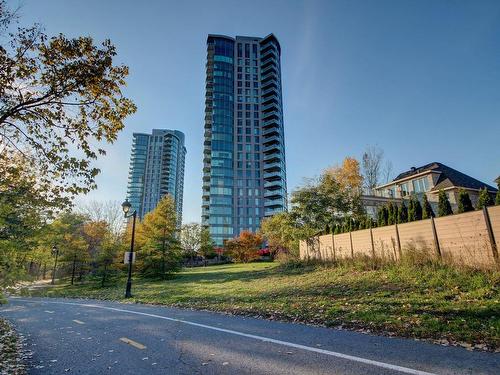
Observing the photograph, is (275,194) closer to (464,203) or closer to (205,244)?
(205,244)

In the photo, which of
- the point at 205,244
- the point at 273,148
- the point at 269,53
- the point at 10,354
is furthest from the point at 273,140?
the point at 10,354

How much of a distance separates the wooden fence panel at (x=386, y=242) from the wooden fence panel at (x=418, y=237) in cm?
40

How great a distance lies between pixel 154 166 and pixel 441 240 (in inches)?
6279

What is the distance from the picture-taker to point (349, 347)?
4.98m

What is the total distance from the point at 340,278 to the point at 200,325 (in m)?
8.53

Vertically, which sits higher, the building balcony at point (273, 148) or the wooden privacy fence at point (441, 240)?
the building balcony at point (273, 148)

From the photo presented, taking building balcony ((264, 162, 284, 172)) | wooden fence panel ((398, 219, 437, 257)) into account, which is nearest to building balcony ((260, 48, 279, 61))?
building balcony ((264, 162, 284, 172))

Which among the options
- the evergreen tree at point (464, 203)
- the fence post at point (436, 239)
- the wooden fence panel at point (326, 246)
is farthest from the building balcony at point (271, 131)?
the fence post at point (436, 239)

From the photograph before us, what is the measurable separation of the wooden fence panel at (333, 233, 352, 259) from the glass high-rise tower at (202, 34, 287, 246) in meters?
61.5

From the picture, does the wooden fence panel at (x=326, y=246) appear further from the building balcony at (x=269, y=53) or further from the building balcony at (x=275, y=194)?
the building balcony at (x=269, y=53)

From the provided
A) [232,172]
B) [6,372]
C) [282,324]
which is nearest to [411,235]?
[282,324]

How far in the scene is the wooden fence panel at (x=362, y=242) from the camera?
15.9 metres

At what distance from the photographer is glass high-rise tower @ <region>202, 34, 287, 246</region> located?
8275 centimetres

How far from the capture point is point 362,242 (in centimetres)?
1648
